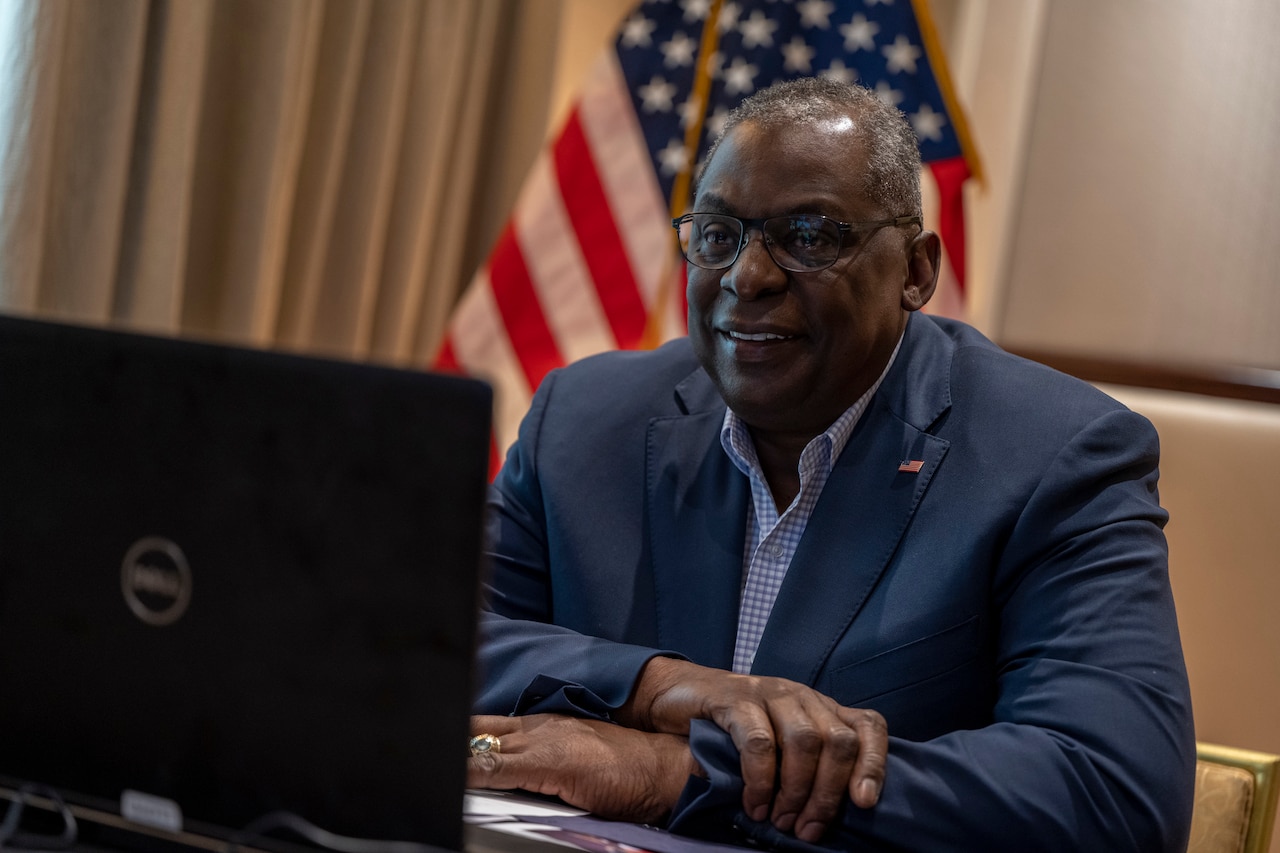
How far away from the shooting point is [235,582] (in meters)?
0.80

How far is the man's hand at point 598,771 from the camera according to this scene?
1.25 m

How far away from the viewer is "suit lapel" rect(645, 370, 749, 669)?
163 centimetres

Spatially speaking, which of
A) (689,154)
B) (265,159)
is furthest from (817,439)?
(265,159)

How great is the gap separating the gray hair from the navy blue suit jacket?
22 cm

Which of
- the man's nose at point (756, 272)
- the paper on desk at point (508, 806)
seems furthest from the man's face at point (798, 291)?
the paper on desk at point (508, 806)

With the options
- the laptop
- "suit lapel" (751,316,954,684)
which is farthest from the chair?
the laptop

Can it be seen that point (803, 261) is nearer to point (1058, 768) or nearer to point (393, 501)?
point (1058, 768)

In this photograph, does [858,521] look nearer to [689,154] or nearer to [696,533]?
[696,533]

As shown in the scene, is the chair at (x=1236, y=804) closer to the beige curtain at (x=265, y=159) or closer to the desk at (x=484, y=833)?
the desk at (x=484, y=833)

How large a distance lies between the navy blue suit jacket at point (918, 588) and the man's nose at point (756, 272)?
0.22 m

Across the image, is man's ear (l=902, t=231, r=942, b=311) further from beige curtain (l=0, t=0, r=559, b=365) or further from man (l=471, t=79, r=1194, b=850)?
beige curtain (l=0, t=0, r=559, b=365)

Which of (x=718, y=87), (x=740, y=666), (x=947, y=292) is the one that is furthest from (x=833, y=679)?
(x=718, y=87)

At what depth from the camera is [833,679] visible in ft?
4.94

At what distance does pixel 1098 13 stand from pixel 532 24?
1.49 m
